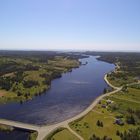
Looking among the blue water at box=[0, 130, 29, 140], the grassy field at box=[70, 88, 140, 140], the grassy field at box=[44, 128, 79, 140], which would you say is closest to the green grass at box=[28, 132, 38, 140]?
the blue water at box=[0, 130, 29, 140]

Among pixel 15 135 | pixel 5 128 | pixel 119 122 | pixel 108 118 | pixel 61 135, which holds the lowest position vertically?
pixel 15 135

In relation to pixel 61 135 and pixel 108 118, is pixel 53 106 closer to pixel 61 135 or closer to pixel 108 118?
pixel 108 118

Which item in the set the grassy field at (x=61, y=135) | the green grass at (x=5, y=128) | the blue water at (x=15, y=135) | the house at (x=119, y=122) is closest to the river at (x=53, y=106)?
the green grass at (x=5, y=128)

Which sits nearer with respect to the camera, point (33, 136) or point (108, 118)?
point (33, 136)

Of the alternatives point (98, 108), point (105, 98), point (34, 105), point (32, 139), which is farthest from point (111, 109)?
point (32, 139)

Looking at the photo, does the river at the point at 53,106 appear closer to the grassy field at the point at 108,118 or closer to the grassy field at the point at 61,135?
the grassy field at the point at 108,118

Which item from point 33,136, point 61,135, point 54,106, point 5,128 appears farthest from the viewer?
point 54,106

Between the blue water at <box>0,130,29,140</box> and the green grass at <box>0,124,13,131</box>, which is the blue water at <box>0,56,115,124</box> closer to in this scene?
the green grass at <box>0,124,13,131</box>

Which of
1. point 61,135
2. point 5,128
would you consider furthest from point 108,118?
point 5,128

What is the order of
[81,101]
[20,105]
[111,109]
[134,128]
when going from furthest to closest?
[81,101]
[20,105]
[111,109]
[134,128]

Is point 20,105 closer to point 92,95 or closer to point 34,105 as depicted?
point 34,105

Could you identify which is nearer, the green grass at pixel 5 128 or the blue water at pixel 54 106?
the green grass at pixel 5 128
